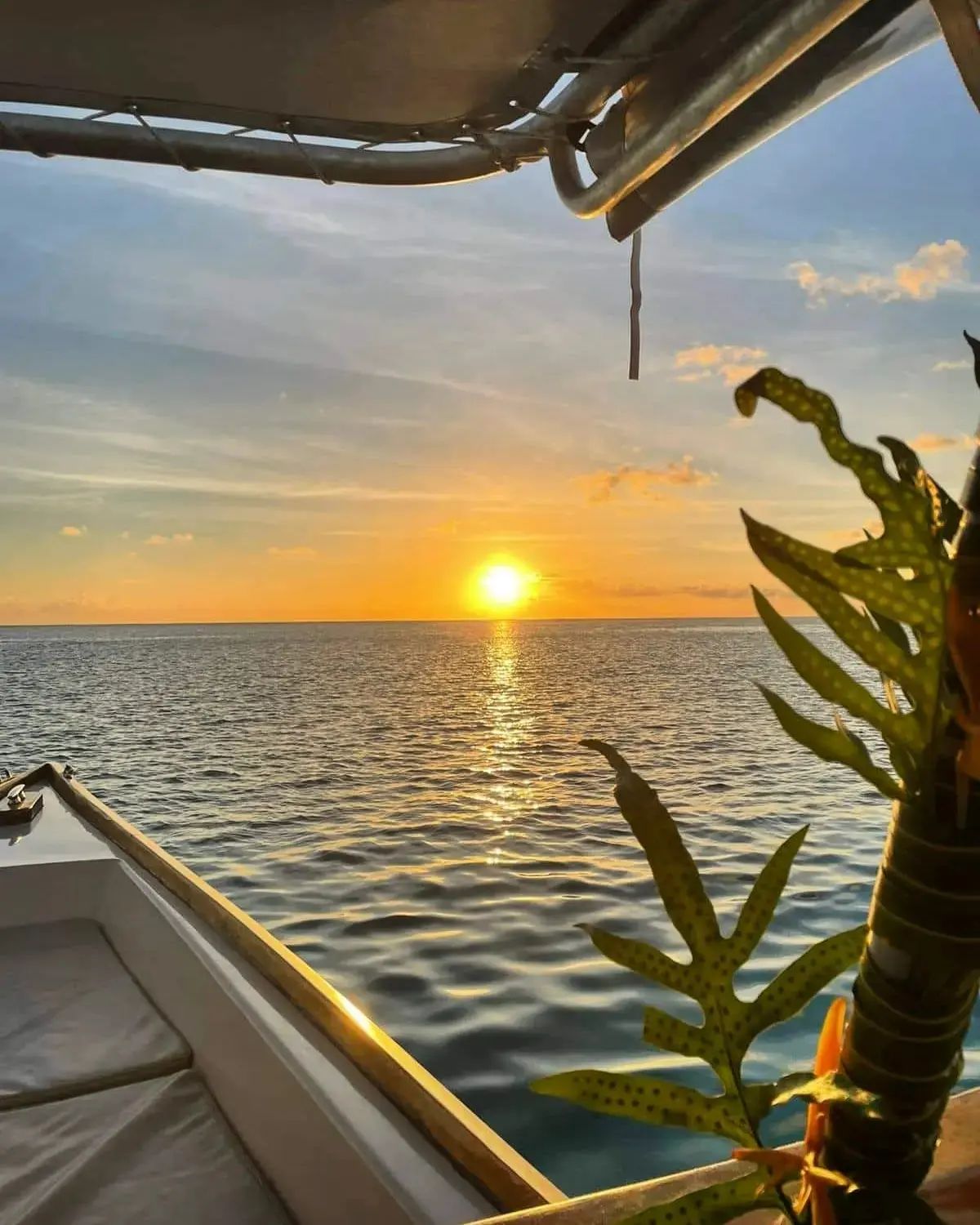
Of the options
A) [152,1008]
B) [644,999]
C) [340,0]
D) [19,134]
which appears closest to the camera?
[340,0]

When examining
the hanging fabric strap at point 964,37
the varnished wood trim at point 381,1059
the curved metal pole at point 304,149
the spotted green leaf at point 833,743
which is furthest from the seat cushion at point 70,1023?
the hanging fabric strap at point 964,37

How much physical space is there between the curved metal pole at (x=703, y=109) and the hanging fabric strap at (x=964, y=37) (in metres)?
0.33

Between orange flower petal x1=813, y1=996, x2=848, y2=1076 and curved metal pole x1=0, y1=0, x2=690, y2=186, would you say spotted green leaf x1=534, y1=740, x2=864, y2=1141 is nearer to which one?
orange flower petal x1=813, y1=996, x2=848, y2=1076

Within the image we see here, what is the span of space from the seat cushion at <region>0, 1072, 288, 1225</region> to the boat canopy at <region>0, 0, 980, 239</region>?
5.31 ft

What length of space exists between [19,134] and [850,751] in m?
1.73

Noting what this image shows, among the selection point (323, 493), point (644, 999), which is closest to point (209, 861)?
point (644, 999)

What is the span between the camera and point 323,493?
213ft

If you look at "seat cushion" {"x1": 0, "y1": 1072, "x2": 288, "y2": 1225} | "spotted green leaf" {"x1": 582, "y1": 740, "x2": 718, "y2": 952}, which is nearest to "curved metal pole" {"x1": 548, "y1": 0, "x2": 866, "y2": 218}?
"spotted green leaf" {"x1": 582, "y1": 740, "x2": 718, "y2": 952}

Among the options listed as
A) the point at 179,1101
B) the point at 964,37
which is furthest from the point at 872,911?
the point at 179,1101

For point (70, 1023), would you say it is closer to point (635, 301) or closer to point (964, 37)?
point (635, 301)

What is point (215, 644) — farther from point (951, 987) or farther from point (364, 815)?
point (951, 987)

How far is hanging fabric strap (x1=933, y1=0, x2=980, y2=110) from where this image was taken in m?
0.65

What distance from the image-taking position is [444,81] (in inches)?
62.2

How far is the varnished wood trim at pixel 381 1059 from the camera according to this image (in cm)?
114
